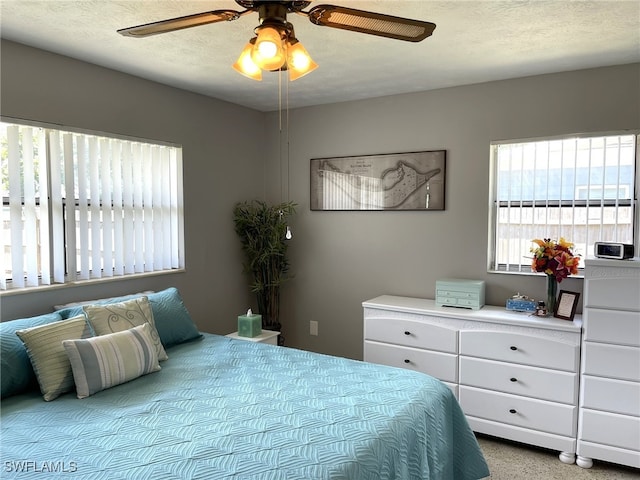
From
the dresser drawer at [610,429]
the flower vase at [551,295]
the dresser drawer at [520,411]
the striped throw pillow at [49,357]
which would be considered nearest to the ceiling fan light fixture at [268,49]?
the striped throw pillow at [49,357]

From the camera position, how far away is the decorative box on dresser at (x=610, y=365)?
2633 millimetres

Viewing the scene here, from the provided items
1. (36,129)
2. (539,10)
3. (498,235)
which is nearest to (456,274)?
(498,235)

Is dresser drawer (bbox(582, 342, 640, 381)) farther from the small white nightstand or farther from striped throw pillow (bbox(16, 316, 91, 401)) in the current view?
striped throw pillow (bbox(16, 316, 91, 401))

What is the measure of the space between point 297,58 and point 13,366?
1953 millimetres

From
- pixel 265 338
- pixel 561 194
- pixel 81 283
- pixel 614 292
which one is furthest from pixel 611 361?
pixel 81 283

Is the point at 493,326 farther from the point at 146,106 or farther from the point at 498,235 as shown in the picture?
the point at 146,106

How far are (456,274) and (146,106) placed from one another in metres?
2.72

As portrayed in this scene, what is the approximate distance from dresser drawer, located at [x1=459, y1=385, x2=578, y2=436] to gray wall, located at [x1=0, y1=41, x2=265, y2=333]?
7.20 ft

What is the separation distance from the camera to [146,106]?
3.37 meters

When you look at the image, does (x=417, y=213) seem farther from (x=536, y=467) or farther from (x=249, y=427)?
(x=249, y=427)

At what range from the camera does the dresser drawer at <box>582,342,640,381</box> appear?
2.63 metres

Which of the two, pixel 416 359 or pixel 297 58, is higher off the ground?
pixel 297 58

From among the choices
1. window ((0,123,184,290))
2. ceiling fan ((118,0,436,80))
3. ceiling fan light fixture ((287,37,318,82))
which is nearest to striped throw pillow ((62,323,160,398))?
window ((0,123,184,290))

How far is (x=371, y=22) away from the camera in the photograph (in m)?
1.69
